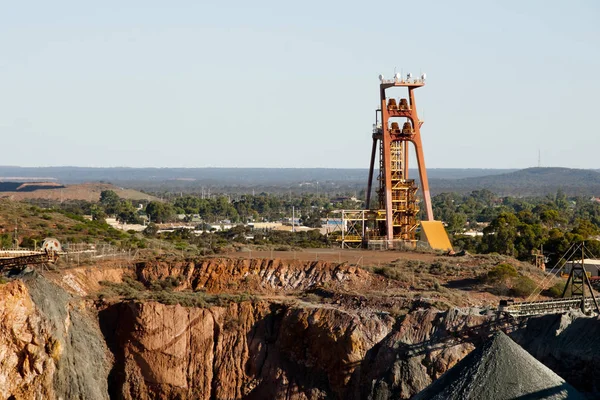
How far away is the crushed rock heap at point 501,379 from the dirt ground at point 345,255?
2030 centimetres

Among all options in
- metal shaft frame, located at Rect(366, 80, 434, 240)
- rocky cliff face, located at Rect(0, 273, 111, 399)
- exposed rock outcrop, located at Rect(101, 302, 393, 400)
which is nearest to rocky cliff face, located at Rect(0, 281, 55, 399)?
rocky cliff face, located at Rect(0, 273, 111, 399)

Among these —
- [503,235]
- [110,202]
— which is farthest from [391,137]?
[110,202]

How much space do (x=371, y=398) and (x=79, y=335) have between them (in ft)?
41.1

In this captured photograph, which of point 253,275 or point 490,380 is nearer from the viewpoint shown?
point 490,380

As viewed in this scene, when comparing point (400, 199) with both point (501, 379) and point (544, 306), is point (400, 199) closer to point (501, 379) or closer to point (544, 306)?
point (544, 306)

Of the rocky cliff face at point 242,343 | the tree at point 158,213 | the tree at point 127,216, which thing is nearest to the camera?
the rocky cliff face at point 242,343

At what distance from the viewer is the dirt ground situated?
57338 millimetres

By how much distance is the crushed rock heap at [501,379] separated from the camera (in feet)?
112

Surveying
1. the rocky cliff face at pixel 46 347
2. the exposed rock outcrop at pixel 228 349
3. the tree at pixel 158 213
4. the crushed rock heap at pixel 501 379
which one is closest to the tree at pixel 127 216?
the tree at pixel 158 213

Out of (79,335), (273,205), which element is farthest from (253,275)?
(273,205)

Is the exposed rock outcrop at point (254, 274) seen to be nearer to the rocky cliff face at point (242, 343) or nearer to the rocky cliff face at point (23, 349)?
the rocky cliff face at point (242, 343)

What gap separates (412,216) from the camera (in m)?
65.0

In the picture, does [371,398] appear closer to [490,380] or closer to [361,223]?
[490,380]

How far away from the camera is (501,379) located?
113 feet
